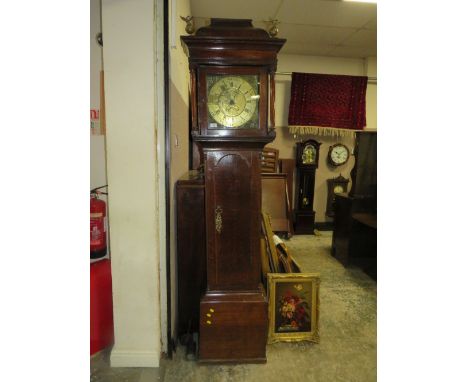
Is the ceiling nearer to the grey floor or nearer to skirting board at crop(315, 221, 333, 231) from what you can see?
skirting board at crop(315, 221, 333, 231)

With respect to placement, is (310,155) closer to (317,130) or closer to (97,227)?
(317,130)

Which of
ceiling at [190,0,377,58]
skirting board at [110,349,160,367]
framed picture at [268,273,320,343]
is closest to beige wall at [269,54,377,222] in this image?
ceiling at [190,0,377,58]

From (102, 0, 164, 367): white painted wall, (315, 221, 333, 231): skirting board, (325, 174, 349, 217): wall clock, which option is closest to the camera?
(102, 0, 164, 367): white painted wall

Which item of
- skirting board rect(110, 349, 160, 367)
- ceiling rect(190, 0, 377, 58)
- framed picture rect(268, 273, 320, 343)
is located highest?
ceiling rect(190, 0, 377, 58)

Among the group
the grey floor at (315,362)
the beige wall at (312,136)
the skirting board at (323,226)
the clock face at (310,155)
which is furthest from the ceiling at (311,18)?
the grey floor at (315,362)

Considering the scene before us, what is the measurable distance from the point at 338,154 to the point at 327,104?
2.71ft

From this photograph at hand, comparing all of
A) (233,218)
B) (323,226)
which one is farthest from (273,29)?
(323,226)

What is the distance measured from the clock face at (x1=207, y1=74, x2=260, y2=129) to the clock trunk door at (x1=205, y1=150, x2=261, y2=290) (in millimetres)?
160

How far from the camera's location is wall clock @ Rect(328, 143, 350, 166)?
500 centimetres
